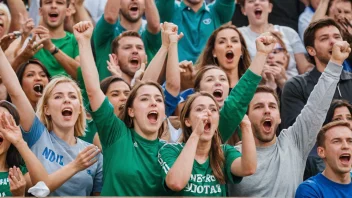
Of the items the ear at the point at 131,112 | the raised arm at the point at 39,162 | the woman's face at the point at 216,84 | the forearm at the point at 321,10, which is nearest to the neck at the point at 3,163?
the raised arm at the point at 39,162

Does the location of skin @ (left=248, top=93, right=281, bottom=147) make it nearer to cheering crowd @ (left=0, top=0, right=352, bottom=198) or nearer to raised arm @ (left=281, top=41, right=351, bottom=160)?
cheering crowd @ (left=0, top=0, right=352, bottom=198)

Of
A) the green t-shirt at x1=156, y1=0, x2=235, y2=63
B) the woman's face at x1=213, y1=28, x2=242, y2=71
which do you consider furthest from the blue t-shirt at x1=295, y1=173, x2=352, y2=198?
the green t-shirt at x1=156, y1=0, x2=235, y2=63

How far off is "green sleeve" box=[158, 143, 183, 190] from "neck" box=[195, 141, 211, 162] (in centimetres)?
13

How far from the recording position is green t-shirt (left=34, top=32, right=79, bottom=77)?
32.3 ft

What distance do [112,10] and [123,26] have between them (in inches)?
31.4

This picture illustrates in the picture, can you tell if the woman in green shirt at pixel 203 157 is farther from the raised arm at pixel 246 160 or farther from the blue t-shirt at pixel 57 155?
the blue t-shirt at pixel 57 155

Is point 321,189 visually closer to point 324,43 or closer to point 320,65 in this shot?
point 320,65

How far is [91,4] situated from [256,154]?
414 centimetres

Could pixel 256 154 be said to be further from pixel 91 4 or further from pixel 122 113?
pixel 91 4

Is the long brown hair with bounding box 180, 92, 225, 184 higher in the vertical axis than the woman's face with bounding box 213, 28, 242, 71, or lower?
lower

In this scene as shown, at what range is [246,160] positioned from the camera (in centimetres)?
732

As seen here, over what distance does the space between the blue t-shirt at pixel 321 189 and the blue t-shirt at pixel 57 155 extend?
5.16ft

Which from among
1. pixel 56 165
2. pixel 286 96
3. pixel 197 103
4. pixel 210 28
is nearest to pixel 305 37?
pixel 286 96

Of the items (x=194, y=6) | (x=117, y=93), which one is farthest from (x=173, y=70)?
(x=194, y=6)
